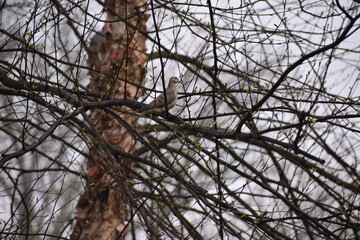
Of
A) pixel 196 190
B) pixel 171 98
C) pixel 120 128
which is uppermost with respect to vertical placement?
pixel 120 128

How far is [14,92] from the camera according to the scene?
209 inches

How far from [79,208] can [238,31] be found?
3.61 metres

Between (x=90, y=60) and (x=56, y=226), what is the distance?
4.37m

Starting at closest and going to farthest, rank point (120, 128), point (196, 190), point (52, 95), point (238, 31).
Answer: point (196, 190)
point (52, 95)
point (238, 31)
point (120, 128)

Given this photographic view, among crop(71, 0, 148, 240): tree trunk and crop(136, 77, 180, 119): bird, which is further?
crop(71, 0, 148, 240): tree trunk

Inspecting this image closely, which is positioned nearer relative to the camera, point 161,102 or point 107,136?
point 161,102

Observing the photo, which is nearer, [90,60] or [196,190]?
[196,190]

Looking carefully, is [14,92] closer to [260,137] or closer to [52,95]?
[52,95]

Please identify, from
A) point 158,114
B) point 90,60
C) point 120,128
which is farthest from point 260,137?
point 90,60

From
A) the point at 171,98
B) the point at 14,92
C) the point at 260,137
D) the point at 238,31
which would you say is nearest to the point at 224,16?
the point at 238,31

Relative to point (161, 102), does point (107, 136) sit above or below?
above

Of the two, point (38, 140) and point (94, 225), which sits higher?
point (94, 225)

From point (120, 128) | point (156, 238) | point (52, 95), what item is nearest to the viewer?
point (156, 238)

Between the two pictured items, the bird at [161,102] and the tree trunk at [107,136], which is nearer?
the bird at [161,102]
